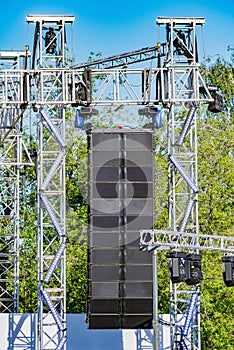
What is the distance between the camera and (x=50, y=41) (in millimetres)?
24766

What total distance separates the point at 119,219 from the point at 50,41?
443 centimetres

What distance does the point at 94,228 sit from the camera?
24.0m

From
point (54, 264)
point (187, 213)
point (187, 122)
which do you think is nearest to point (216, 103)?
point (187, 122)

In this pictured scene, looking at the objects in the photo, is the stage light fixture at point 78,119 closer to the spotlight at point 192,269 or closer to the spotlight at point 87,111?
the spotlight at point 87,111

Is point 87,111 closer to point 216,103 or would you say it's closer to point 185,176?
point 185,176

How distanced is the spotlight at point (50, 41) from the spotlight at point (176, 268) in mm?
5858

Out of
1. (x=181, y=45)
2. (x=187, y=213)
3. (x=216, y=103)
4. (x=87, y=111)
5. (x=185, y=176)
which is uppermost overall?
(x=181, y=45)

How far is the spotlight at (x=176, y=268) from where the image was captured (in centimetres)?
2212

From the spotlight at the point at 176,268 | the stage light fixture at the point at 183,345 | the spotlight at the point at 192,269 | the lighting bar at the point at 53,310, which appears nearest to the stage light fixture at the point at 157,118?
the spotlight at the point at 176,268

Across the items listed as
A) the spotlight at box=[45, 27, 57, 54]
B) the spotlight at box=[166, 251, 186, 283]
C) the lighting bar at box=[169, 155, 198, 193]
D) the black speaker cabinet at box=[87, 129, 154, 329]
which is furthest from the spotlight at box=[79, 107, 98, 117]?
the spotlight at box=[166, 251, 186, 283]

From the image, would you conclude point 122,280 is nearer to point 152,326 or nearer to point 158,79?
point 152,326

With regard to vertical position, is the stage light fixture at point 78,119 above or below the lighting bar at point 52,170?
above

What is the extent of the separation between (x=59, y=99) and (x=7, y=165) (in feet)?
16.6

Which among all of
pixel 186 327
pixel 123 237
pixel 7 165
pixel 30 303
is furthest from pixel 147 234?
pixel 30 303
